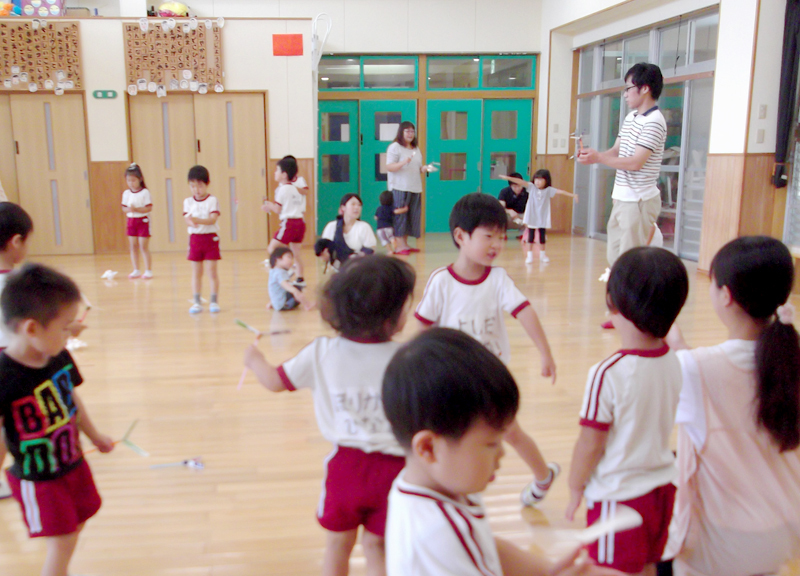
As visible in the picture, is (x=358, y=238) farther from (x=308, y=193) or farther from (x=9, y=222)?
(x=9, y=222)

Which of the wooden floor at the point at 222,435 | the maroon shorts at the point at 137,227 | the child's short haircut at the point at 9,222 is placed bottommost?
the wooden floor at the point at 222,435

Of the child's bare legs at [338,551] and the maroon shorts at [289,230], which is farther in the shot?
the maroon shorts at [289,230]

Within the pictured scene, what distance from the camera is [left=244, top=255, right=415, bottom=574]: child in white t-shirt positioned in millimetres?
1413

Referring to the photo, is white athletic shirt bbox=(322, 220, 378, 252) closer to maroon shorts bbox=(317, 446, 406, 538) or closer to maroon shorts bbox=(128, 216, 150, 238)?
maroon shorts bbox=(128, 216, 150, 238)

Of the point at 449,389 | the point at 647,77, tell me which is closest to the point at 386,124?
the point at 647,77

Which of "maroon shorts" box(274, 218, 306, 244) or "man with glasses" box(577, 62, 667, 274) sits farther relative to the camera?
"maroon shorts" box(274, 218, 306, 244)

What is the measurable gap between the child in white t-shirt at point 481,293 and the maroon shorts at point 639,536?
2.00ft

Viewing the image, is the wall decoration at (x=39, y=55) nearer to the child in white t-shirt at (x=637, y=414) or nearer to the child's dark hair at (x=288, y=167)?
the child's dark hair at (x=288, y=167)

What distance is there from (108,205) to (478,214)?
7018mm

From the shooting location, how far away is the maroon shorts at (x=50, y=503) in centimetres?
147

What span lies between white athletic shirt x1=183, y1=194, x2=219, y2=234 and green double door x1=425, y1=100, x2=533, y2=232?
511 centimetres

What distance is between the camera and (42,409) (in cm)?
148

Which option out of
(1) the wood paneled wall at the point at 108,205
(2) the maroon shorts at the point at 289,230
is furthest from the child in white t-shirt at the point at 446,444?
(1) the wood paneled wall at the point at 108,205

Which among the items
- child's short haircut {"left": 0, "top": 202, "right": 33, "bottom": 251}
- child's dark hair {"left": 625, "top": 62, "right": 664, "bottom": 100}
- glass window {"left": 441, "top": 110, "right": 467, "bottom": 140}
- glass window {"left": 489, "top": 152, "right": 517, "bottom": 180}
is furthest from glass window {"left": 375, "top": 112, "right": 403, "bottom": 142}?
child's short haircut {"left": 0, "top": 202, "right": 33, "bottom": 251}
